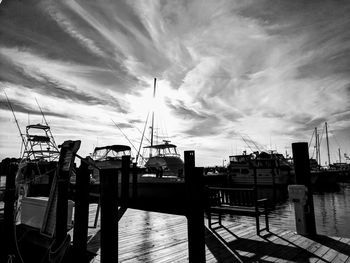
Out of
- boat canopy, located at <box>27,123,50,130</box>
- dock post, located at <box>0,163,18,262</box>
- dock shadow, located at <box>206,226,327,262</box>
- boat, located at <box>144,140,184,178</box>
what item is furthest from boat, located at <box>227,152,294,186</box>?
dock post, located at <box>0,163,18,262</box>

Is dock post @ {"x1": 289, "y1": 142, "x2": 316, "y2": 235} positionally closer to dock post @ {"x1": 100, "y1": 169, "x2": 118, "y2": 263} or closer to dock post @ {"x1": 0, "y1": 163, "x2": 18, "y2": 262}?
dock post @ {"x1": 100, "y1": 169, "x2": 118, "y2": 263}

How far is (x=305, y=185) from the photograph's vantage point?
5.69m

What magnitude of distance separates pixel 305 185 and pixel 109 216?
15.5 ft

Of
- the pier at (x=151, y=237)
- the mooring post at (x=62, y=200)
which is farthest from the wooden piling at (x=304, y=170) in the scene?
the mooring post at (x=62, y=200)

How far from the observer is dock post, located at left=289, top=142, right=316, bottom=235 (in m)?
5.56

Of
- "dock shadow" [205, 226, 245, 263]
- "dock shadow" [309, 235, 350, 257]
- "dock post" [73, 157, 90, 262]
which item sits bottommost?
"dock shadow" [205, 226, 245, 263]

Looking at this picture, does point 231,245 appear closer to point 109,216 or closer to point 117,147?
point 109,216

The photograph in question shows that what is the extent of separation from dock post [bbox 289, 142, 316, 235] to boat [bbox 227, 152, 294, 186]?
30127 millimetres

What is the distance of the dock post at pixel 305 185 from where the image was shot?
5564mm

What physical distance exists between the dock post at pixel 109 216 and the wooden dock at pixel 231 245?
117 cm

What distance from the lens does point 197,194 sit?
9.92ft

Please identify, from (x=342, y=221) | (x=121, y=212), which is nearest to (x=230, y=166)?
(x=342, y=221)

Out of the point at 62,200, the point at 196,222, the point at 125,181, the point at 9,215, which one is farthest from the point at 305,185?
the point at 125,181

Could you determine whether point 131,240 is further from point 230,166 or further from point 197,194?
point 230,166
